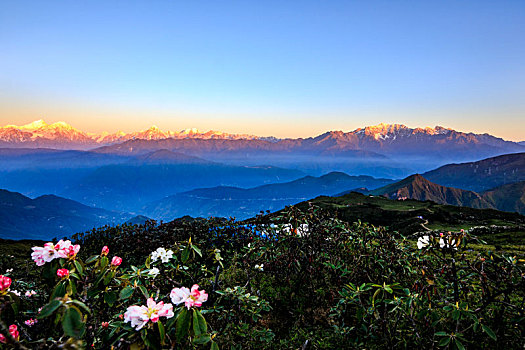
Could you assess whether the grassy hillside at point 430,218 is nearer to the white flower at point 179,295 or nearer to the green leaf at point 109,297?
the green leaf at point 109,297

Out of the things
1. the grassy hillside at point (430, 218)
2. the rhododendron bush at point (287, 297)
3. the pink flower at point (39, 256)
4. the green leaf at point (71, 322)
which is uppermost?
the pink flower at point (39, 256)

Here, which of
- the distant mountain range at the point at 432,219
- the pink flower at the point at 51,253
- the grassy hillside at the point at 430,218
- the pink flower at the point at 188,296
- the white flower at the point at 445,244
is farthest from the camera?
the grassy hillside at the point at 430,218

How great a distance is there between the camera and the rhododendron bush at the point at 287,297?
185 centimetres

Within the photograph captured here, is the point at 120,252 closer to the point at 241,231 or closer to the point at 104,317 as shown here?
the point at 241,231

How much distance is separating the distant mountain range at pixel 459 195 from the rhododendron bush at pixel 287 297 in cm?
16811

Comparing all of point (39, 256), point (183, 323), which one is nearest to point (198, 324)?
point (183, 323)

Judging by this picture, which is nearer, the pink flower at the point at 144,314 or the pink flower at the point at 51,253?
the pink flower at the point at 144,314

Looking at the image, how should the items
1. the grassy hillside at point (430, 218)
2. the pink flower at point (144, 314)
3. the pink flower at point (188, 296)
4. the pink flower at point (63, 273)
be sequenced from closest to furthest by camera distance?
the pink flower at point (144, 314)
the pink flower at point (188, 296)
the pink flower at point (63, 273)
the grassy hillside at point (430, 218)

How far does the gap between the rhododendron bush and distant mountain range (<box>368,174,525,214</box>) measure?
168m

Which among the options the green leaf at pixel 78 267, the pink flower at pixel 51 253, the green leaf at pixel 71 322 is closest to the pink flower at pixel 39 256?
the pink flower at pixel 51 253

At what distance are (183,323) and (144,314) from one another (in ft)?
0.84

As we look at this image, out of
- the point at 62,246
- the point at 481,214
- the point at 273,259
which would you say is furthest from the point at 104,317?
the point at 481,214

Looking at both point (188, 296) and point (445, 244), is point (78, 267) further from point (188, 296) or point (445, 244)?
point (445, 244)

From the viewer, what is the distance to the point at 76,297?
2180 mm
